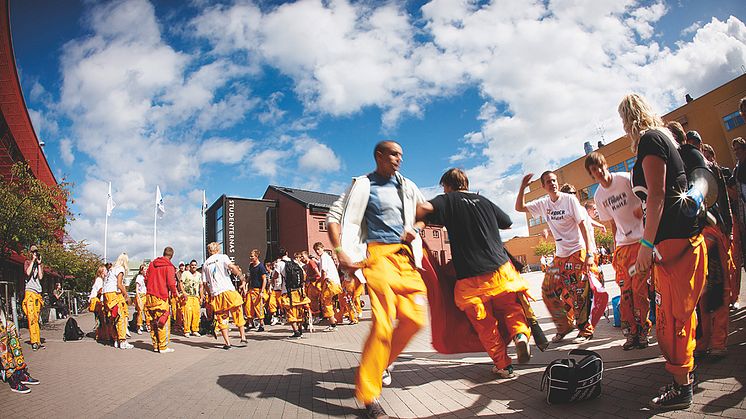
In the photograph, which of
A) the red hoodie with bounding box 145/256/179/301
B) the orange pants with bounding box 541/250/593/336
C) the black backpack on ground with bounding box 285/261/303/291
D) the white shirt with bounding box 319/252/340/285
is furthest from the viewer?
the white shirt with bounding box 319/252/340/285

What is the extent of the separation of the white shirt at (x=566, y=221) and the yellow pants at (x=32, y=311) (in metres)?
11.4

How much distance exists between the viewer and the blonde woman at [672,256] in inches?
94.0

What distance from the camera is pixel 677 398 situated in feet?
7.84

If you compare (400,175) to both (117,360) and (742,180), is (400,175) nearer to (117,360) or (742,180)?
(742,180)

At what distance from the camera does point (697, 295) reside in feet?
7.87

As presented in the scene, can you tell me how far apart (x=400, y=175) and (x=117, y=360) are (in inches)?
276

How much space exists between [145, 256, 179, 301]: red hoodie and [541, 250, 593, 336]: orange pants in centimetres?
746

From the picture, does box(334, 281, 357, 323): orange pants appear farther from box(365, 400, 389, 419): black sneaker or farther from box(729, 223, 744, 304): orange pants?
box(729, 223, 744, 304): orange pants

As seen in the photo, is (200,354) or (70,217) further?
(70,217)

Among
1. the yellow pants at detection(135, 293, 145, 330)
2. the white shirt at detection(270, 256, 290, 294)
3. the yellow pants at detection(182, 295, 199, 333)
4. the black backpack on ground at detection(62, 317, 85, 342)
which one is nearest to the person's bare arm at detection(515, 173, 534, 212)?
the white shirt at detection(270, 256, 290, 294)

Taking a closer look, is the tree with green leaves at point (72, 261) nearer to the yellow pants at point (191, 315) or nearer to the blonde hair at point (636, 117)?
the yellow pants at point (191, 315)

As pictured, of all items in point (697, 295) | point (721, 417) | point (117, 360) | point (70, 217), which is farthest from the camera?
point (70, 217)

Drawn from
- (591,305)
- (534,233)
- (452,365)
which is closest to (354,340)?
(452,365)

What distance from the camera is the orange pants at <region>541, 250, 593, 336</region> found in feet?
15.3
